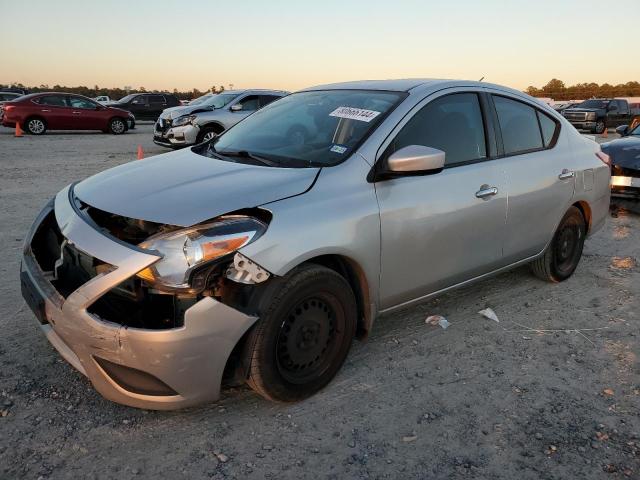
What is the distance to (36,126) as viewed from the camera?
58.5ft

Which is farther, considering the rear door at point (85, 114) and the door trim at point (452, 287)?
the rear door at point (85, 114)

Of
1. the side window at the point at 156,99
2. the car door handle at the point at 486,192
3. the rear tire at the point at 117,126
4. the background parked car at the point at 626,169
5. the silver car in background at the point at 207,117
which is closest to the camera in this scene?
the car door handle at the point at 486,192

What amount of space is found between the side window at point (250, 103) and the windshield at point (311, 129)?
9827 millimetres

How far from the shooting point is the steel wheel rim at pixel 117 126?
63.9ft

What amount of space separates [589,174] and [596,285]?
996 mm

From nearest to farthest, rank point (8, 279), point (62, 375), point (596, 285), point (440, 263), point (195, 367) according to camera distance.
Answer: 1. point (195, 367)
2. point (62, 375)
3. point (440, 263)
4. point (8, 279)
5. point (596, 285)

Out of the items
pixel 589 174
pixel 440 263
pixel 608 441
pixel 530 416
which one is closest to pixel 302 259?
pixel 440 263

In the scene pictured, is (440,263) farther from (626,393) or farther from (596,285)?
(596,285)

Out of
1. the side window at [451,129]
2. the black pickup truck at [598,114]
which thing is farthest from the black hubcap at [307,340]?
the black pickup truck at [598,114]

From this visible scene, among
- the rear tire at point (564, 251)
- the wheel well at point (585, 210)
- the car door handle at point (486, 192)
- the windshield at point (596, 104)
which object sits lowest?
the rear tire at point (564, 251)

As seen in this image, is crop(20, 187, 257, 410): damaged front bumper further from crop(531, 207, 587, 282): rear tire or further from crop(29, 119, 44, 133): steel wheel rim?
crop(29, 119, 44, 133): steel wheel rim

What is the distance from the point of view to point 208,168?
10.2 feet

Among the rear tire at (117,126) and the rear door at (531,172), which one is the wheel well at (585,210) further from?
the rear tire at (117,126)

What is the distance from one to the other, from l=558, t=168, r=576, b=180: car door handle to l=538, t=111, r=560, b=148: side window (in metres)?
0.25
